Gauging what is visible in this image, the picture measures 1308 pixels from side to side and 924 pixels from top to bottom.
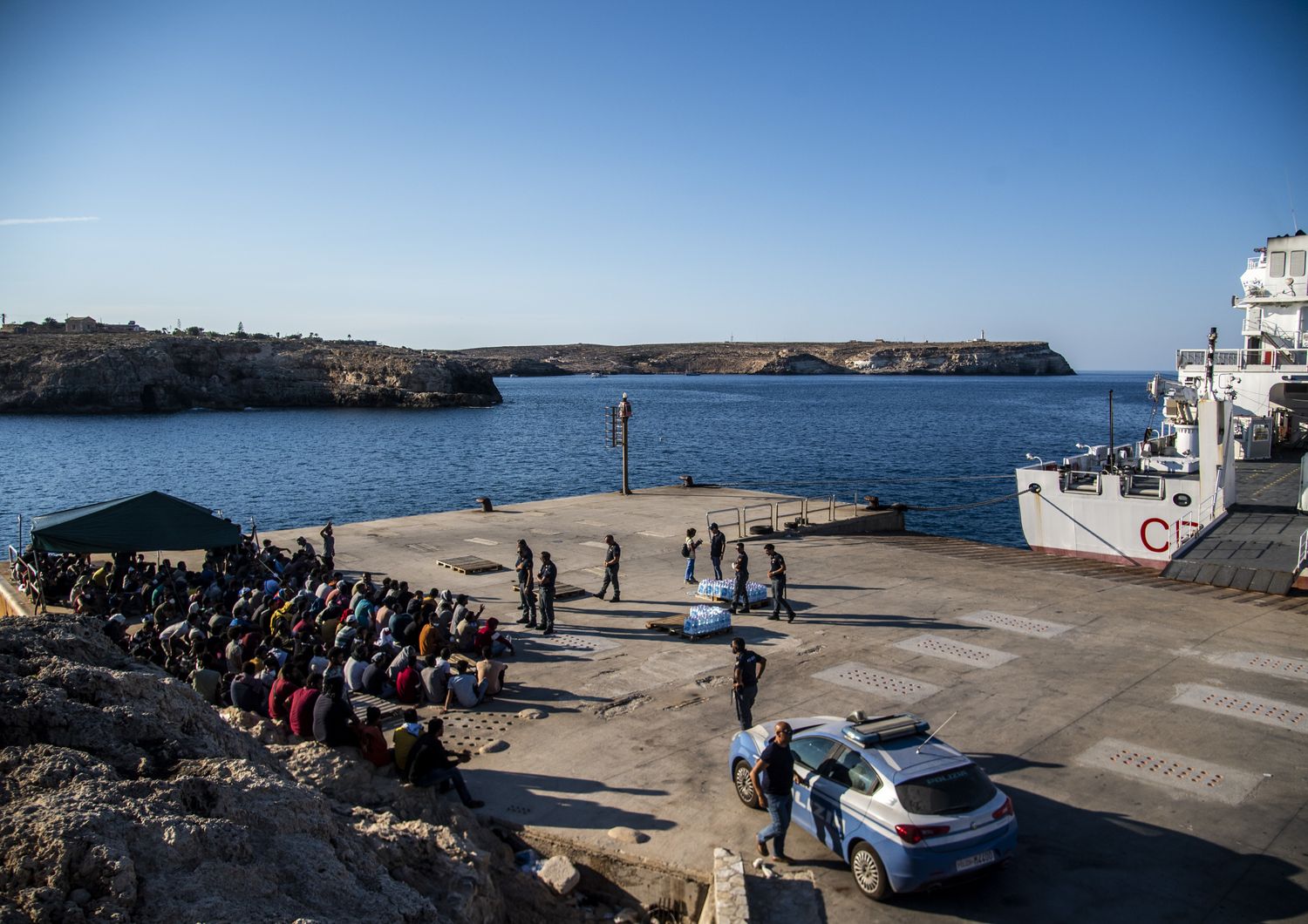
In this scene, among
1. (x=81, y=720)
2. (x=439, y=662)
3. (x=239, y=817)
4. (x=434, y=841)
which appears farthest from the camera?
(x=439, y=662)

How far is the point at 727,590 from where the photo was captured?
18.7 meters

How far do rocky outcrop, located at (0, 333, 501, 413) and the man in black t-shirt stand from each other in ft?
451

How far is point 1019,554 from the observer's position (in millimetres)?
25078

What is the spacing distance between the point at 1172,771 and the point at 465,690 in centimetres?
924

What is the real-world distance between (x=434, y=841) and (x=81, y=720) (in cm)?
302

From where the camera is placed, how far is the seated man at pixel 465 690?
509 inches

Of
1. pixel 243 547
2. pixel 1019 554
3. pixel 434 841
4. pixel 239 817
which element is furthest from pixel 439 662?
pixel 1019 554

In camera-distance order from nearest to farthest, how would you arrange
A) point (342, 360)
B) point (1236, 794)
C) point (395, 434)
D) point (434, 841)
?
1. point (434, 841)
2. point (1236, 794)
3. point (395, 434)
4. point (342, 360)

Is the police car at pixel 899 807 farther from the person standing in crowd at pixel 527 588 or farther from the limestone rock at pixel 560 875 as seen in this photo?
the person standing in crowd at pixel 527 588

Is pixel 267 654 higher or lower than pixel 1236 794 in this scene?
higher

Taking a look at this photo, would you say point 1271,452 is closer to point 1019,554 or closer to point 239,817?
point 1019,554

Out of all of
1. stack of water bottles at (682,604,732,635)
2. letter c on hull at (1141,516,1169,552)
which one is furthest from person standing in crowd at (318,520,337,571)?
→ letter c on hull at (1141,516,1169,552)

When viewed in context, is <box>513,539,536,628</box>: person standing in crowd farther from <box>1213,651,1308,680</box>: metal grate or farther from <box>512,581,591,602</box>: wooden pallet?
<box>1213,651,1308,680</box>: metal grate

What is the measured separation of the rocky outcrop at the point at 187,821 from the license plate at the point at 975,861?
3.50 m
